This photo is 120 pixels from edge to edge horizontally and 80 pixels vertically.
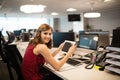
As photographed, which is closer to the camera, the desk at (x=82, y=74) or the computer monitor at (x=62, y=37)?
the desk at (x=82, y=74)

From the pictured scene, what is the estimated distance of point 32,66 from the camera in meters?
1.76

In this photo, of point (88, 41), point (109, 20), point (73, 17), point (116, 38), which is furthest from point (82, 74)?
point (109, 20)

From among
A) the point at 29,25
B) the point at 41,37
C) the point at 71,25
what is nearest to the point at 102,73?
the point at 41,37

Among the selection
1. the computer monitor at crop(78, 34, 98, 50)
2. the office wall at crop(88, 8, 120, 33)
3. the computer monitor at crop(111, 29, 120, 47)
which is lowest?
the computer monitor at crop(78, 34, 98, 50)

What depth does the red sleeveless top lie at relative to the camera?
5.76 feet

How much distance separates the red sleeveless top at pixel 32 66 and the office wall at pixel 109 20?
8.49m

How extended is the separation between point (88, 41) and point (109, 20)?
7.98 m

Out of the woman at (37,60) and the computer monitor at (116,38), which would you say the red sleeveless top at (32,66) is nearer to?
the woman at (37,60)

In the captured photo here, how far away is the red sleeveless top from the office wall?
334 inches

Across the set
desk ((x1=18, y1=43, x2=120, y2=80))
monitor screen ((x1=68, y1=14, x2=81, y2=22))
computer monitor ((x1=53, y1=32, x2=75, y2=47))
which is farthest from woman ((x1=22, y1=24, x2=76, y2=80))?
monitor screen ((x1=68, y1=14, x2=81, y2=22))

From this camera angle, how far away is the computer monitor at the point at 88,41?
228 centimetres

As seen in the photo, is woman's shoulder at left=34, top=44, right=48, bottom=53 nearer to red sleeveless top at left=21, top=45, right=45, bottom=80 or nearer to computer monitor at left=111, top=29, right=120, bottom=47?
red sleeveless top at left=21, top=45, right=45, bottom=80

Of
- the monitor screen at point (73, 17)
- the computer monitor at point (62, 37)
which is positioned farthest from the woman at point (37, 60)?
the monitor screen at point (73, 17)

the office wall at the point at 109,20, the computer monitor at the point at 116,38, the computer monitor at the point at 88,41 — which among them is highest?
the office wall at the point at 109,20
